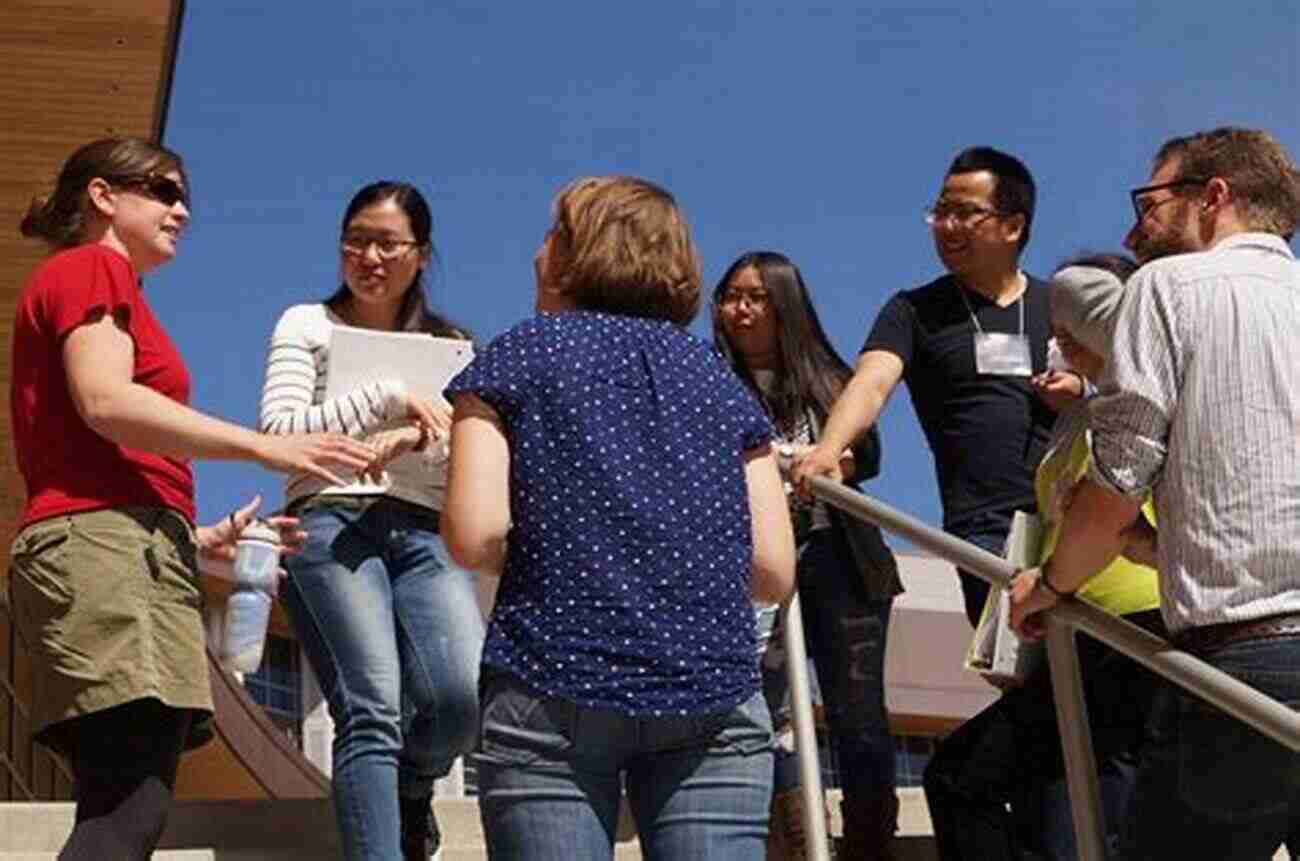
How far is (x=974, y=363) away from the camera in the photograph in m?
4.59

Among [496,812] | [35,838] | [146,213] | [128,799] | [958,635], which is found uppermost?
[146,213]

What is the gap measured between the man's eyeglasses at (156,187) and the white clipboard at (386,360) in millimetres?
674

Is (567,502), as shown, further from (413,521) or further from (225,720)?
(225,720)

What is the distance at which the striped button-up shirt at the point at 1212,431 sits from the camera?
270 centimetres

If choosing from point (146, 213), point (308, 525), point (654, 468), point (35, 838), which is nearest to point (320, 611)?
point (308, 525)

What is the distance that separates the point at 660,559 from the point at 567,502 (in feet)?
0.40

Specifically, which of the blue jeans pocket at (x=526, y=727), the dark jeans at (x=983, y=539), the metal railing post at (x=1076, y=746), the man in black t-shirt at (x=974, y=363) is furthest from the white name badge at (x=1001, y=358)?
the blue jeans pocket at (x=526, y=727)

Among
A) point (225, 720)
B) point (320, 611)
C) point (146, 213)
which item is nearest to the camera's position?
point (146, 213)

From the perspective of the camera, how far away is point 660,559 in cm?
256

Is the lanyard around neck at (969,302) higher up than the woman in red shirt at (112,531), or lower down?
higher up

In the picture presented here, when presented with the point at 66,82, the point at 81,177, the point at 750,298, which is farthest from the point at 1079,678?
the point at 66,82

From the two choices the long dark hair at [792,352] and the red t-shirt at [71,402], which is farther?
the long dark hair at [792,352]

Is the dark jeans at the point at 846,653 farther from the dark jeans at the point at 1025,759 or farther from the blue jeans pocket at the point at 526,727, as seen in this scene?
the blue jeans pocket at the point at 526,727

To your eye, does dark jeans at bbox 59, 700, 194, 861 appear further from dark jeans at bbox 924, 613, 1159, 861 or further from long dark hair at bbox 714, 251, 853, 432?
long dark hair at bbox 714, 251, 853, 432
